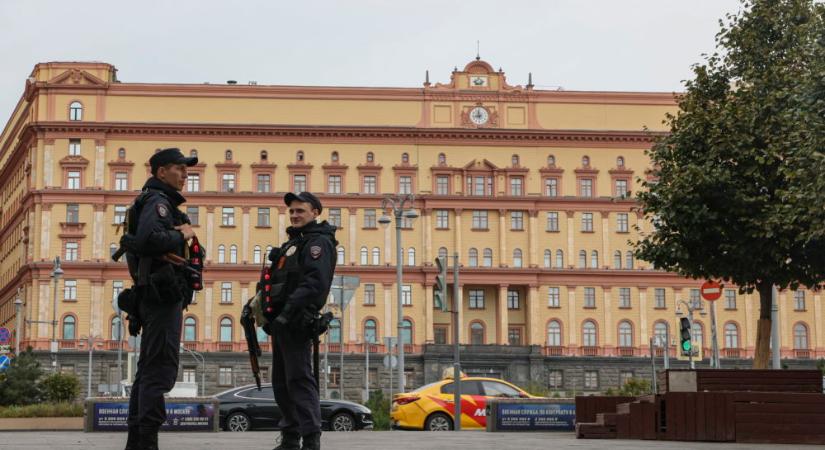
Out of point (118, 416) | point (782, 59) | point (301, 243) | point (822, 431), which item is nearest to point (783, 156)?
point (782, 59)

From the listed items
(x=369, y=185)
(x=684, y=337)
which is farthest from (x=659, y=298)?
(x=684, y=337)

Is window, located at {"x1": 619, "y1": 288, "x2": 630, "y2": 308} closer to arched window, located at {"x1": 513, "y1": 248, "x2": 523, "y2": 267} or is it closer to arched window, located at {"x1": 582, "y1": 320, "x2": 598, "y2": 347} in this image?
arched window, located at {"x1": 582, "y1": 320, "x2": 598, "y2": 347}

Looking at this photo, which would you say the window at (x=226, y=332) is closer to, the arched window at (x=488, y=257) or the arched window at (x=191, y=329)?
the arched window at (x=191, y=329)

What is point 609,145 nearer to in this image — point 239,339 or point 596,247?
point 596,247

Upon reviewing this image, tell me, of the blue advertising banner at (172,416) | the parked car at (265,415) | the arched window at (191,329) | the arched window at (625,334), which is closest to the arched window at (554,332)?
the arched window at (625,334)

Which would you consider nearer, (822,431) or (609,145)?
(822,431)

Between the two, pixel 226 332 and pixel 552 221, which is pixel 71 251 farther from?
pixel 552 221

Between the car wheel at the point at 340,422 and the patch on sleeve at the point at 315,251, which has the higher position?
the patch on sleeve at the point at 315,251

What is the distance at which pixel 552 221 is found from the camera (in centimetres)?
9162

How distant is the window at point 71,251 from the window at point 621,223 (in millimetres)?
35244

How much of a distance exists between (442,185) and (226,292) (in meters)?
15.8

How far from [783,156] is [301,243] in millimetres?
16061

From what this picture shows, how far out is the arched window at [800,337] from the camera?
9138cm

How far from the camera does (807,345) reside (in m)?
91.5
